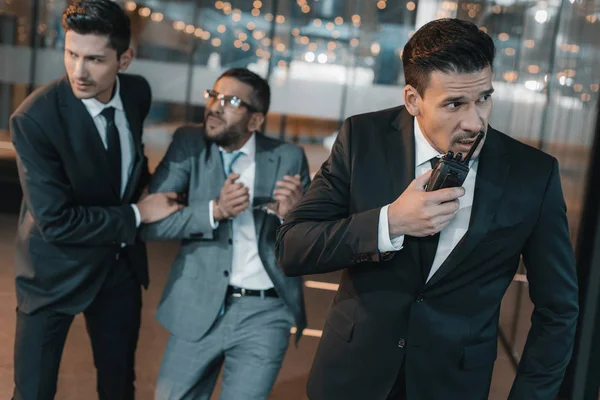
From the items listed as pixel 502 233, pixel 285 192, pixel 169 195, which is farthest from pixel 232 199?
pixel 502 233

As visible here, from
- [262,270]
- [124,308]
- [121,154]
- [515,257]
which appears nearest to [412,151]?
[515,257]

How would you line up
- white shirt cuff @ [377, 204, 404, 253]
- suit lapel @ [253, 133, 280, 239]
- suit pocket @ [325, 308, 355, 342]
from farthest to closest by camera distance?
suit lapel @ [253, 133, 280, 239] → suit pocket @ [325, 308, 355, 342] → white shirt cuff @ [377, 204, 404, 253]

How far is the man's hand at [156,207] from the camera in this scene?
8.63 feet

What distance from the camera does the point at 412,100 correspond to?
5.52ft

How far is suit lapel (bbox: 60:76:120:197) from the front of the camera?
2.54 meters

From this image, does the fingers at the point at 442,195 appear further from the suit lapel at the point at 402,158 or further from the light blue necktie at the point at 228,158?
the light blue necktie at the point at 228,158

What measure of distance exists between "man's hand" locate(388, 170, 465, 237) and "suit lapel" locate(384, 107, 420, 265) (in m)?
0.14

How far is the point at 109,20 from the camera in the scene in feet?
8.45

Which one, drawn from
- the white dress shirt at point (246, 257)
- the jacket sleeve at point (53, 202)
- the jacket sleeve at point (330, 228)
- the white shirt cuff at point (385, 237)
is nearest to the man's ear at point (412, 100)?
the jacket sleeve at point (330, 228)

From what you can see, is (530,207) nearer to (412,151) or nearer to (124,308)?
(412,151)

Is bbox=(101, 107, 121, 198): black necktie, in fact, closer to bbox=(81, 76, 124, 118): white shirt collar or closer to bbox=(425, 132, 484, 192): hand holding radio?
bbox=(81, 76, 124, 118): white shirt collar

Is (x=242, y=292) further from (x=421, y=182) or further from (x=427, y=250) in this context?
(x=421, y=182)

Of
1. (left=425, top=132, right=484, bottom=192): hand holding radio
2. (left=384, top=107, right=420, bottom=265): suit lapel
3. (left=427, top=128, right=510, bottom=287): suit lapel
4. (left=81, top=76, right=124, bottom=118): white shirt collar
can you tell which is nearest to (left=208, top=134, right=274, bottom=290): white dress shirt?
(left=81, top=76, right=124, bottom=118): white shirt collar

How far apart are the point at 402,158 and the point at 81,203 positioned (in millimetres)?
1383
